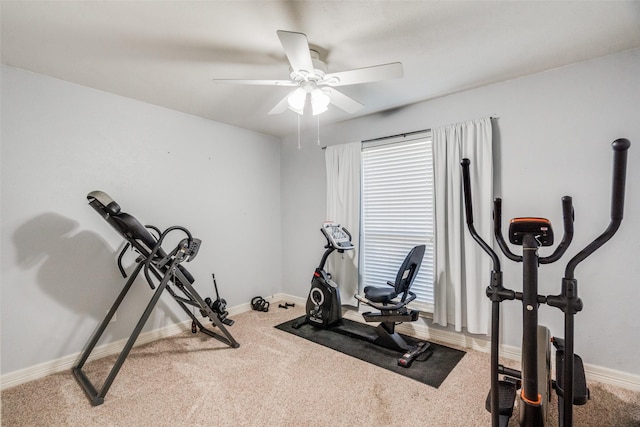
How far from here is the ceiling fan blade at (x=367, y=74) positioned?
180 cm

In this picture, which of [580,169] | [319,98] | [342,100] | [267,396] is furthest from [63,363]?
[580,169]

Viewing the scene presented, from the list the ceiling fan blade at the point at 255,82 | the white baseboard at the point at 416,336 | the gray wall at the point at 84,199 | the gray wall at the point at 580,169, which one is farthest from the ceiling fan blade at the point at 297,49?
the white baseboard at the point at 416,336

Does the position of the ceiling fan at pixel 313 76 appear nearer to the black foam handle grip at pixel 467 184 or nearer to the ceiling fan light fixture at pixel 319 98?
the ceiling fan light fixture at pixel 319 98

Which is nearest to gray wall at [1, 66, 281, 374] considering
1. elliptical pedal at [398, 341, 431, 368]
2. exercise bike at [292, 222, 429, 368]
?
exercise bike at [292, 222, 429, 368]

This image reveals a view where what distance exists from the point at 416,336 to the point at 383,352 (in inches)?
23.3

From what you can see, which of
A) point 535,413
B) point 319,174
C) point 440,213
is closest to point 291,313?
point 319,174

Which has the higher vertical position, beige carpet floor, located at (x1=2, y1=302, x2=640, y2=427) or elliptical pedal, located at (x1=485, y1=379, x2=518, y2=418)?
elliptical pedal, located at (x1=485, y1=379, x2=518, y2=418)

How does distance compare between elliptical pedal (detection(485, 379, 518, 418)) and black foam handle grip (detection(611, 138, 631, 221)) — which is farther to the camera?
elliptical pedal (detection(485, 379, 518, 418))

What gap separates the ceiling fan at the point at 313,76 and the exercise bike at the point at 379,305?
1.49 m

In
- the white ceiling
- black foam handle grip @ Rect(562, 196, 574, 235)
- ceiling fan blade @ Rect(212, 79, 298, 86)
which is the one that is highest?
the white ceiling

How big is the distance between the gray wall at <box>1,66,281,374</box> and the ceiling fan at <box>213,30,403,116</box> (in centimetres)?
159

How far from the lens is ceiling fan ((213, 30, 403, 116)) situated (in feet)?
5.36

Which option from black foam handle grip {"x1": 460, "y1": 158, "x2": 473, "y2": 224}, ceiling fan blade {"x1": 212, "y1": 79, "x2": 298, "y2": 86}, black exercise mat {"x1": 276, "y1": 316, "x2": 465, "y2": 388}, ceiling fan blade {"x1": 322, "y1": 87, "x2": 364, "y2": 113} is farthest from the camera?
black exercise mat {"x1": 276, "y1": 316, "x2": 465, "y2": 388}

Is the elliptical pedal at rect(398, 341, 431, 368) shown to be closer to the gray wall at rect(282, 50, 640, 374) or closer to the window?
the window
